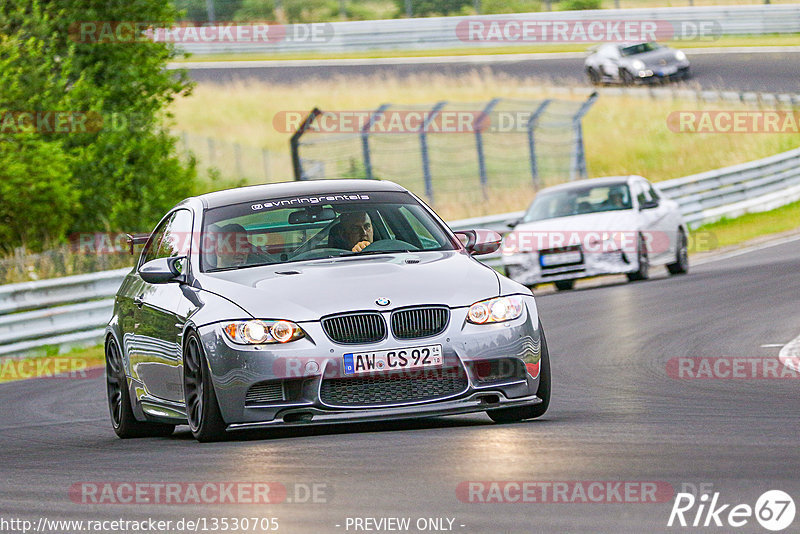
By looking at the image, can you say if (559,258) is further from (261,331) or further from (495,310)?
(261,331)

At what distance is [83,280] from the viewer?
1800 cm

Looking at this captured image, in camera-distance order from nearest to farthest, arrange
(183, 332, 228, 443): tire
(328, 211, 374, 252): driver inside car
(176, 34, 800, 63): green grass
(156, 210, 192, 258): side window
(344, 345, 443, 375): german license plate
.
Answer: (344, 345, 443, 375): german license plate < (183, 332, 228, 443): tire < (328, 211, 374, 252): driver inside car < (156, 210, 192, 258): side window < (176, 34, 800, 63): green grass

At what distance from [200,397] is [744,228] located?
2105 centimetres

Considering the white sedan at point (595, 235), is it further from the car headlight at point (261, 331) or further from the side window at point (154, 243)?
the car headlight at point (261, 331)

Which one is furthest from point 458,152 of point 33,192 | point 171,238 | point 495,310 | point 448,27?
point 495,310

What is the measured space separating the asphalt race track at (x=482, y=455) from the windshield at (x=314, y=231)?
105 centimetres

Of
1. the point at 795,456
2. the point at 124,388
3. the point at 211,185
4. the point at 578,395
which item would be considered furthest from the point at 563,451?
the point at 211,185

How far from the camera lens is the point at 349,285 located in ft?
27.1

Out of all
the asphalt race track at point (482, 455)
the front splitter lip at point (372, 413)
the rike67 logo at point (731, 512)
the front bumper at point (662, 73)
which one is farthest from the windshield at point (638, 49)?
the rike67 logo at point (731, 512)

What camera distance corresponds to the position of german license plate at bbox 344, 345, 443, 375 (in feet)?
26.3

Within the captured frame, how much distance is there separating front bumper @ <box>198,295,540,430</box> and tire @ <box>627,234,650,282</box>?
470 inches

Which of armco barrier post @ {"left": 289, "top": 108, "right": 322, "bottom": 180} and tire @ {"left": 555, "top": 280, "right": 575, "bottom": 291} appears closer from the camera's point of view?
tire @ {"left": 555, "top": 280, "right": 575, "bottom": 291}

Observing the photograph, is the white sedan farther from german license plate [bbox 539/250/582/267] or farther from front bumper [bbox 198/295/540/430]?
Answer: front bumper [bbox 198/295/540/430]

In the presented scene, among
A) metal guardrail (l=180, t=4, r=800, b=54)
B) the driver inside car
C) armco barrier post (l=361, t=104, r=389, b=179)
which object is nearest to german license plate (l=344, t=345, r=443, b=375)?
the driver inside car
